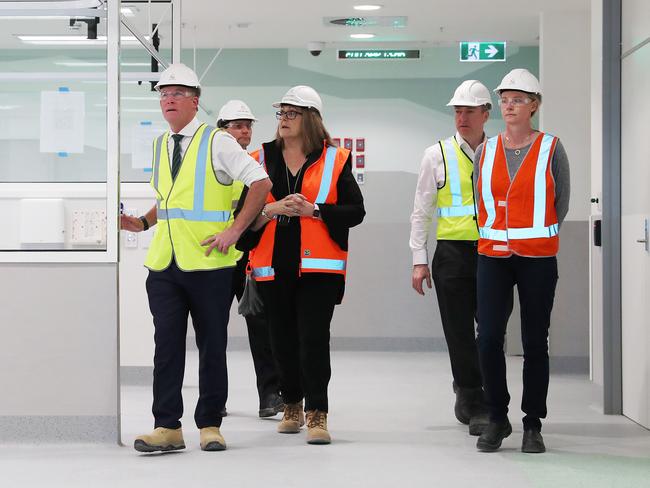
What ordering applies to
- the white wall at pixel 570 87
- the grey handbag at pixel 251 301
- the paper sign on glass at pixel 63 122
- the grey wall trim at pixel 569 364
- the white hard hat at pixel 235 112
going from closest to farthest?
the grey handbag at pixel 251 301 < the paper sign on glass at pixel 63 122 < the white hard hat at pixel 235 112 < the grey wall trim at pixel 569 364 < the white wall at pixel 570 87

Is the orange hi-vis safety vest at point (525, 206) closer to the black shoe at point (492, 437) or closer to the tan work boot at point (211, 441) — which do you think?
the black shoe at point (492, 437)

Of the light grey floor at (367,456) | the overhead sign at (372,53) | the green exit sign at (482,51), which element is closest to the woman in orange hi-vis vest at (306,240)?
the light grey floor at (367,456)

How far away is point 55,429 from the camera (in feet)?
16.1

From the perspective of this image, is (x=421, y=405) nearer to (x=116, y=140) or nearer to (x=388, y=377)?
(x=388, y=377)

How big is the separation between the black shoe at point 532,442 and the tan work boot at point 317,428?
83 centimetres

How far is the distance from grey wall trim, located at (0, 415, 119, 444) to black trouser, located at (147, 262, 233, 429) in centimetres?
39

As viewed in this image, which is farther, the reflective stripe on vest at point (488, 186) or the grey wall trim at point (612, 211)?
the grey wall trim at point (612, 211)

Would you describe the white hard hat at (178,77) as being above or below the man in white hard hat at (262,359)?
above

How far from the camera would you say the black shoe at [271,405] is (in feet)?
18.5

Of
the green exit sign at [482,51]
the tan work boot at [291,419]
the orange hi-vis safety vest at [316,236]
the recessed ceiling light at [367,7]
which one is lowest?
the tan work boot at [291,419]

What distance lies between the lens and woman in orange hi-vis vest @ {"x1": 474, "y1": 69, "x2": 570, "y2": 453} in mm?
4523

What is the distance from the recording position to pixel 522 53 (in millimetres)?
12516

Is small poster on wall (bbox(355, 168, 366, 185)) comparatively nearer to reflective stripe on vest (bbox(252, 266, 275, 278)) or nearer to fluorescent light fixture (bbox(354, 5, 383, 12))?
fluorescent light fixture (bbox(354, 5, 383, 12))

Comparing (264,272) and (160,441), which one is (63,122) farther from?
(160,441)
